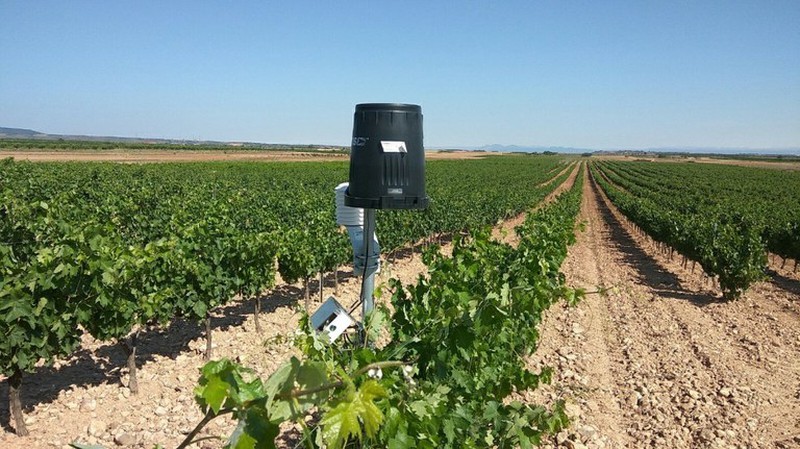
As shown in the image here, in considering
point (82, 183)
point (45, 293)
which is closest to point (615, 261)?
point (45, 293)

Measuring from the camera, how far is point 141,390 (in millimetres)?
7094

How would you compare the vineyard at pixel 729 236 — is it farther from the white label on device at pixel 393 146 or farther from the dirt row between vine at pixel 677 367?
the white label on device at pixel 393 146

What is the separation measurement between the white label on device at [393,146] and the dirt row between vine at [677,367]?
141cm

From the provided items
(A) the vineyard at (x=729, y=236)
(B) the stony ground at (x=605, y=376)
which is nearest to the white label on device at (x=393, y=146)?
(B) the stony ground at (x=605, y=376)

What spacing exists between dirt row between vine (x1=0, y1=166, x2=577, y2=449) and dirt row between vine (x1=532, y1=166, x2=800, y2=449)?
2.93 metres

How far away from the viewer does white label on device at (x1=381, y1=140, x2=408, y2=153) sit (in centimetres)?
281

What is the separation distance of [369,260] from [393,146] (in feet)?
2.47

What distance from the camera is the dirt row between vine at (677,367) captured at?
6.15m

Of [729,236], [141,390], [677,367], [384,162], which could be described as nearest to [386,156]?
[384,162]

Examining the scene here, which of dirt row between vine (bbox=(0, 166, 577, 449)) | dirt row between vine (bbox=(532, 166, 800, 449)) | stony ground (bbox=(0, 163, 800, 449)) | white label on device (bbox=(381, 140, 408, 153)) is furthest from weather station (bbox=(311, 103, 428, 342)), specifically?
dirt row between vine (bbox=(0, 166, 577, 449))

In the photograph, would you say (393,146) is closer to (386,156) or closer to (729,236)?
(386,156)

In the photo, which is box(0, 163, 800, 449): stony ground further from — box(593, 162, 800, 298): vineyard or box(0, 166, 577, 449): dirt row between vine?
box(593, 162, 800, 298): vineyard

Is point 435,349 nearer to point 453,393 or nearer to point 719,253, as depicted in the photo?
point 453,393

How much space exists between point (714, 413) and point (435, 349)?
5760 mm
